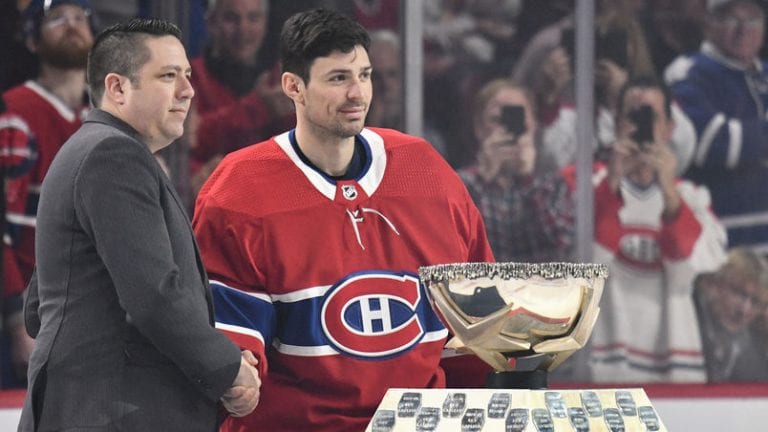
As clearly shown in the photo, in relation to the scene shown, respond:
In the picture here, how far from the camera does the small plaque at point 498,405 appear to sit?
1852 mm

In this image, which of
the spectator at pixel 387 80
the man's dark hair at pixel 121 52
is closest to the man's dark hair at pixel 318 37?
the man's dark hair at pixel 121 52

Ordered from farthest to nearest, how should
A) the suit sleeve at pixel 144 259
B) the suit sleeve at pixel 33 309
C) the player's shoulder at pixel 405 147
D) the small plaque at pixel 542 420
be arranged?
1. the player's shoulder at pixel 405 147
2. the suit sleeve at pixel 33 309
3. the suit sleeve at pixel 144 259
4. the small plaque at pixel 542 420

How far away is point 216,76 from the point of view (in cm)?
439

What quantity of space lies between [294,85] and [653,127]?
2.18 meters

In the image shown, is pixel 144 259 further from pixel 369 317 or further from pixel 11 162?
pixel 11 162

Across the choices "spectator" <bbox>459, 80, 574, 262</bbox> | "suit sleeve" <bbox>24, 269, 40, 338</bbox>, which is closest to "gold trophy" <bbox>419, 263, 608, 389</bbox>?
"suit sleeve" <bbox>24, 269, 40, 338</bbox>

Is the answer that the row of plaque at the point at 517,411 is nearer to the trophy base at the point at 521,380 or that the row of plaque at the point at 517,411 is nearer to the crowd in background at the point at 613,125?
the trophy base at the point at 521,380

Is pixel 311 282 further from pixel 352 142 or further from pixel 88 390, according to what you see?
pixel 88 390

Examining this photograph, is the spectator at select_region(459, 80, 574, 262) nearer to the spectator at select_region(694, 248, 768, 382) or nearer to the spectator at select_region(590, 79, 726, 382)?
the spectator at select_region(590, 79, 726, 382)

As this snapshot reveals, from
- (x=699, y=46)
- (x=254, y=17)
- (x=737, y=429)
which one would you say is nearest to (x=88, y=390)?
(x=737, y=429)

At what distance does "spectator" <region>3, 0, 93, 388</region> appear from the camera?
426 centimetres

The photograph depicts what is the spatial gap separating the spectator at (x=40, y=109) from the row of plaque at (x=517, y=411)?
103 inches

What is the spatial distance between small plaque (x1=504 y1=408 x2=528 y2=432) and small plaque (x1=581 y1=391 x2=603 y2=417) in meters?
0.09

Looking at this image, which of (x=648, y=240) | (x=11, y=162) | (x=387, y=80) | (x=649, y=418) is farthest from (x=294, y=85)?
(x=648, y=240)
